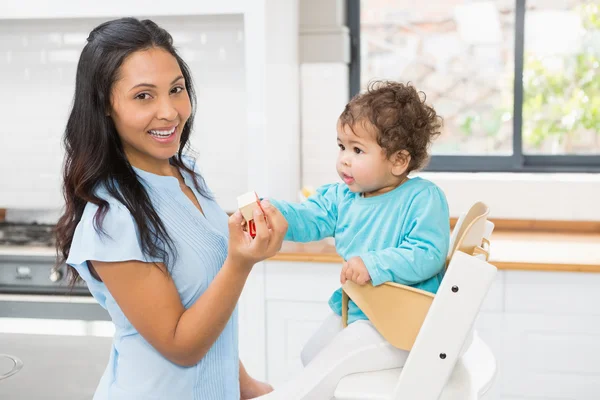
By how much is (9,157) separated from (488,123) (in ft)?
6.61

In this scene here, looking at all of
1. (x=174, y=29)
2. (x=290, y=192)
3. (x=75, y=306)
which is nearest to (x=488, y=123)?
(x=290, y=192)

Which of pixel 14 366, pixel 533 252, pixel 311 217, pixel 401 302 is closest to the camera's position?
pixel 401 302

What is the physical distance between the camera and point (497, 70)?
3.07m

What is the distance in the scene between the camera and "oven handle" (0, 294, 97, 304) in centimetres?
258

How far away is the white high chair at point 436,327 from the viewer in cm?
109

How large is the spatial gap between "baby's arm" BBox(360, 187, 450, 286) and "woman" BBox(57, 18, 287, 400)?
22cm

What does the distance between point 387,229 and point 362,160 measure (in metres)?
0.13

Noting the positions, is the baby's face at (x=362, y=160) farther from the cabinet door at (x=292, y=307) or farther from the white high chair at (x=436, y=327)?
the cabinet door at (x=292, y=307)

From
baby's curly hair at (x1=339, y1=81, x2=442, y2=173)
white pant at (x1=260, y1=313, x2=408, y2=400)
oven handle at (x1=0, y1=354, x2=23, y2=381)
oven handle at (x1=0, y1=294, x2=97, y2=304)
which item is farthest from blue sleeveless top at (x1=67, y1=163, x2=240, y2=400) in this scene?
oven handle at (x1=0, y1=294, x2=97, y2=304)

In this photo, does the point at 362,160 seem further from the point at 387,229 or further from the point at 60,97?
the point at 60,97

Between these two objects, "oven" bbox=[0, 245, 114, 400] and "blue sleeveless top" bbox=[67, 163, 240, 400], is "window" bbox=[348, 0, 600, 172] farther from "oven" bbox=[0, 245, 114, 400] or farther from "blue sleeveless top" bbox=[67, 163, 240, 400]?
"blue sleeveless top" bbox=[67, 163, 240, 400]

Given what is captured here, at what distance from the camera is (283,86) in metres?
2.76

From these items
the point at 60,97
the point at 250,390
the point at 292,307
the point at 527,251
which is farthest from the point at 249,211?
the point at 60,97

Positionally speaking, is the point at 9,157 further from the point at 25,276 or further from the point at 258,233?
the point at 258,233
